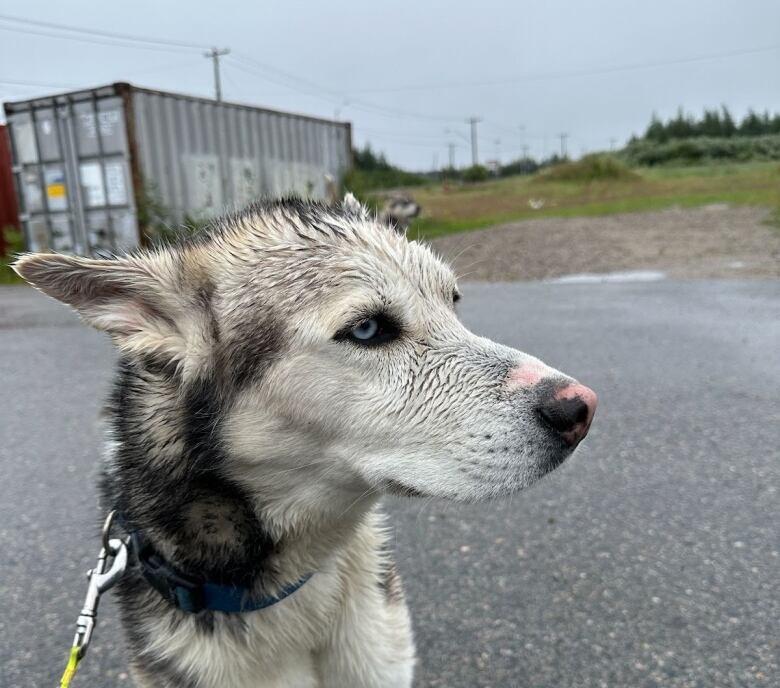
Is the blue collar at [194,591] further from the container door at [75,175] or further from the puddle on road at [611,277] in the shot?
the container door at [75,175]

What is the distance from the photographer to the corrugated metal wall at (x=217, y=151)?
1253 centimetres

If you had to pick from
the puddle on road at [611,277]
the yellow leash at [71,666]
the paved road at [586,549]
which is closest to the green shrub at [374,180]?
the puddle on road at [611,277]

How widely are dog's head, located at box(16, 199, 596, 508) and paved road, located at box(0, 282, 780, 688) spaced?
1163 millimetres

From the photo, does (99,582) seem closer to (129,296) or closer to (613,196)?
(129,296)

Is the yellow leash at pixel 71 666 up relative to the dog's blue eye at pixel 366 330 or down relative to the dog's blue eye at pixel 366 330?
down

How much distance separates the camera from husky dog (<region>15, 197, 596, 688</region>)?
1785mm

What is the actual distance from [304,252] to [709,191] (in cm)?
3045

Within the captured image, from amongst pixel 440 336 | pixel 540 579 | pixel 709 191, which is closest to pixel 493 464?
pixel 440 336

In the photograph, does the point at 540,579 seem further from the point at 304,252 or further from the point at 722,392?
the point at 722,392

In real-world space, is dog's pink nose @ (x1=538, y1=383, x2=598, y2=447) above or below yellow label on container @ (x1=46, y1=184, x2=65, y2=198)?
below

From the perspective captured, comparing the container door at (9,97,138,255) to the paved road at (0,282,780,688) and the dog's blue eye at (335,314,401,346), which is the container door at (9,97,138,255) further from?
the dog's blue eye at (335,314,401,346)

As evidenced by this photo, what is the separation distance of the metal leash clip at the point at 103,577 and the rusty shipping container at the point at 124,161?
425 inches

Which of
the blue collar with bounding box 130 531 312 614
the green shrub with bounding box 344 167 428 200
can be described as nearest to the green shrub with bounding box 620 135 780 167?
the green shrub with bounding box 344 167 428 200

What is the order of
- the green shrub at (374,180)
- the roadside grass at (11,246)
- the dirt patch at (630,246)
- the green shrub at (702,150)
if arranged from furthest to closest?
the green shrub at (702,150) < the green shrub at (374,180) < the roadside grass at (11,246) < the dirt patch at (630,246)
